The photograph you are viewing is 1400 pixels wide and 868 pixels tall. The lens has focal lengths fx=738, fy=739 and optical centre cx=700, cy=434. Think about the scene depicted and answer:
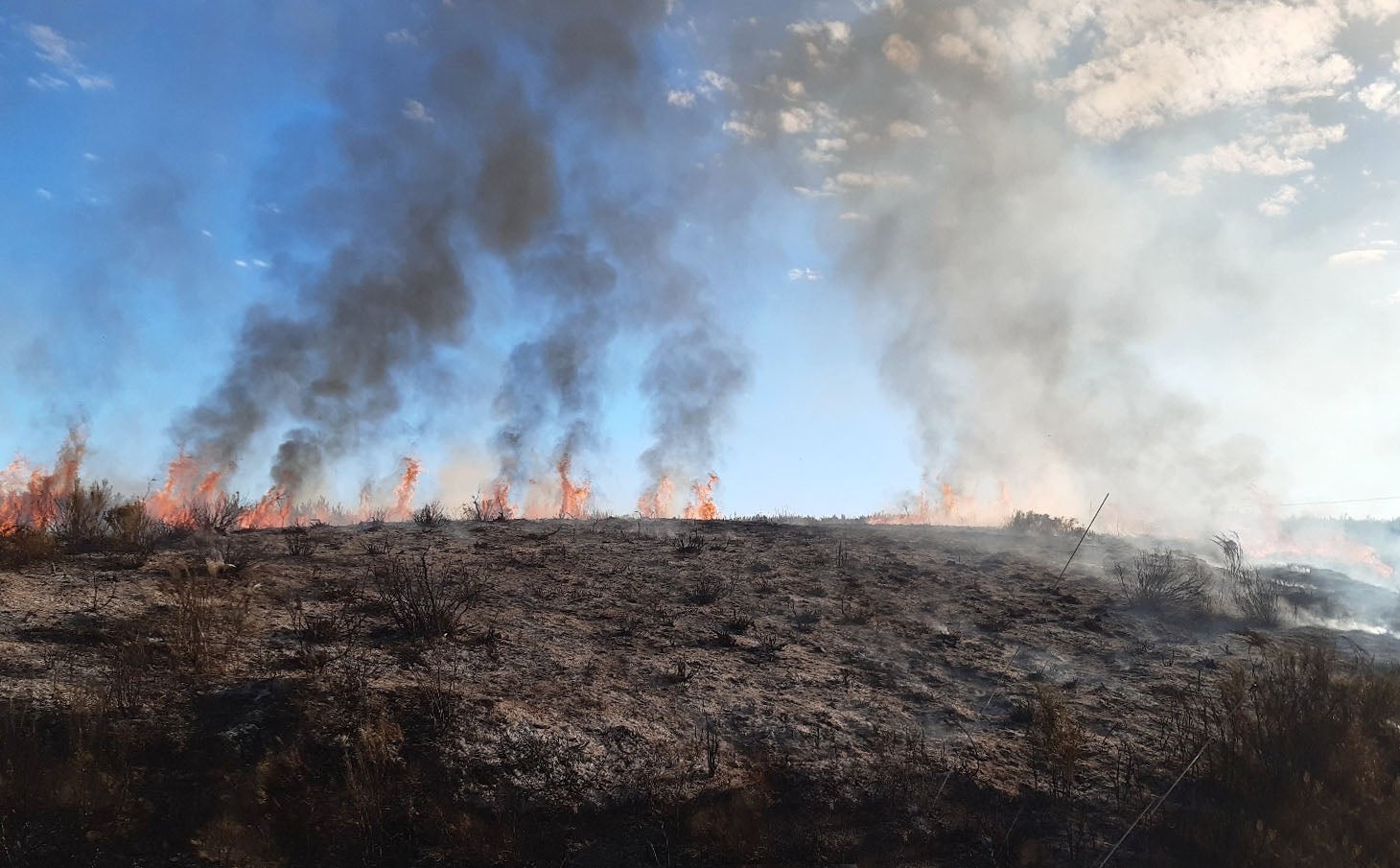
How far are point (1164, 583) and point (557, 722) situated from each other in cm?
985

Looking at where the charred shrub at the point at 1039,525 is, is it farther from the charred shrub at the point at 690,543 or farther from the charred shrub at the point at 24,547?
the charred shrub at the point at 24,547

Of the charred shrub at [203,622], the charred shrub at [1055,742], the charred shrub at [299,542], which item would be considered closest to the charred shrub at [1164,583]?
the charred shrub at [1055,742]

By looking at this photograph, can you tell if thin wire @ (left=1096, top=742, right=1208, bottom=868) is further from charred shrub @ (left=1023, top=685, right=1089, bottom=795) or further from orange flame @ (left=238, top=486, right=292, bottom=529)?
orange flame @ (left=238, top=486, right=292, bottom=529)

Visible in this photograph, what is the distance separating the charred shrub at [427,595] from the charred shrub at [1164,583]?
356 inches

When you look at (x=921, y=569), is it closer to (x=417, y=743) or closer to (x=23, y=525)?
(x=417, y=743)

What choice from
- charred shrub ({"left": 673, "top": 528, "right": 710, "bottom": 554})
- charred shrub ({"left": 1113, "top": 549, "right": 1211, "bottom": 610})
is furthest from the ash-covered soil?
charred shrub ({"left": 673, "top": 528, "right": 710, "bottom": 554})

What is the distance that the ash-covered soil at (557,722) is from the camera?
464cm

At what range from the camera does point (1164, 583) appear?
36.8 ft

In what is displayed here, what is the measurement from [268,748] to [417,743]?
0.93 m

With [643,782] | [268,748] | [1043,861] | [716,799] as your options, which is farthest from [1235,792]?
[268,748]

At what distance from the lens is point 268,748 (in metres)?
4.93

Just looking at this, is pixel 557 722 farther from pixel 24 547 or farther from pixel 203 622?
pixel 24 547

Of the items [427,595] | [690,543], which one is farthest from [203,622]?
[690,543]

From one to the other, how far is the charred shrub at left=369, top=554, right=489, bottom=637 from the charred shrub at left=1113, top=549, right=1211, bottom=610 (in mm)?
9054
